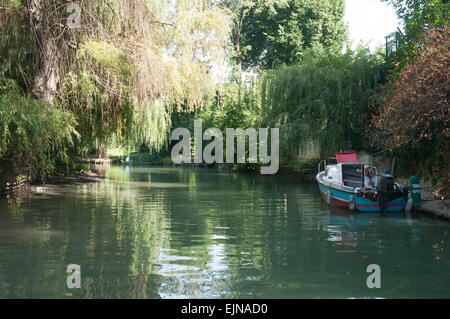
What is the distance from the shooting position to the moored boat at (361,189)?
16125 mm

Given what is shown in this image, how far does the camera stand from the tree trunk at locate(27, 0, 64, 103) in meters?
16.8

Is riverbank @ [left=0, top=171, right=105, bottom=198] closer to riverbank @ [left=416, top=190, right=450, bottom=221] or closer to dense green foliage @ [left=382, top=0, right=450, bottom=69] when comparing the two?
riverbank @ [left=416, top=190, right=450, bottom=221]

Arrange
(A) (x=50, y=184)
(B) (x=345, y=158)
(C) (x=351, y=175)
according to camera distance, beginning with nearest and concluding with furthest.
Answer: (C) (x=351, y=175), (B) (x=345, y=158), (A) (x=50, y=184)

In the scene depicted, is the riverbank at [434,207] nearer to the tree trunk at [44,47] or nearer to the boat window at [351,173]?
the boat window at [351,173]

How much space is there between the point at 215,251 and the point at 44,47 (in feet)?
34.3

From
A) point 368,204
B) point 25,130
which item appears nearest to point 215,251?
point 25,130

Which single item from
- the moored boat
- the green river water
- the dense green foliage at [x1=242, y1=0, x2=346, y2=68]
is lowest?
the green river water

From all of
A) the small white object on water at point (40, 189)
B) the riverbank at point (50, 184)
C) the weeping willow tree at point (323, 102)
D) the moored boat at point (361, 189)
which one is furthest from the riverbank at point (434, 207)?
the small white object on water at point (40, 189)

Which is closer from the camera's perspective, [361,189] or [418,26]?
[361,189]

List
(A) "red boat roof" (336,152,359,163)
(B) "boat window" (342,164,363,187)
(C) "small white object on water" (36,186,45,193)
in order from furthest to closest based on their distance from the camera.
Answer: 1. (C) "small white object on water" (36,186,45,193)
2. (A) "red boat roof" (336,152,359,163)
3. (B) "boat window" (342,164,363,187)

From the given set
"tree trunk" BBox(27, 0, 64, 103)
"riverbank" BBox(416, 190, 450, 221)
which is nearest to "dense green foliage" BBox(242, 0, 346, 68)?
"riverbank" BBox(416, 190, 450, 221)

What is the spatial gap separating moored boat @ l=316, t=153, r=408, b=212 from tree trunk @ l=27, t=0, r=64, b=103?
9.88m

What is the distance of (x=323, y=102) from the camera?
28094mm

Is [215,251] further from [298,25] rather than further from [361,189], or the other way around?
[298,25]
